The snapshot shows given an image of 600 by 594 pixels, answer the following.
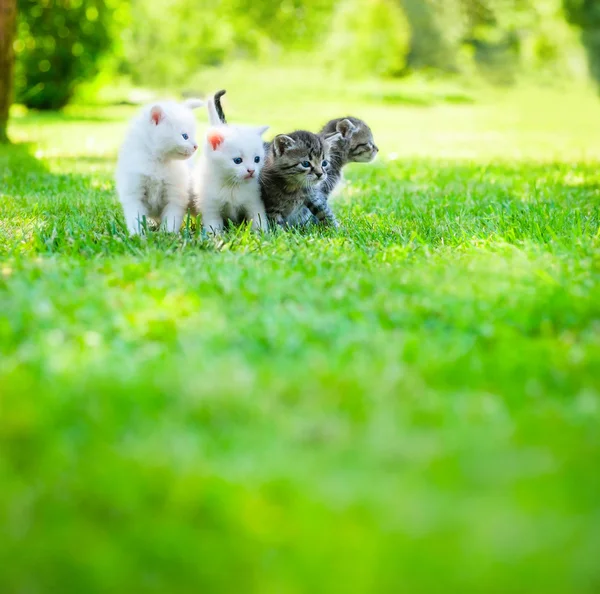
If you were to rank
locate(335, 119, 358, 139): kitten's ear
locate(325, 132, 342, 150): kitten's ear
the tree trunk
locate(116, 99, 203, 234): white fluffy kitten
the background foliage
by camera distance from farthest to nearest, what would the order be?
the background foliage → the tree trunk → locate(335, 119, 358, 139): kitten's ear → locate(325, 132, 342, 150): kitten's ear → locate(116, 99, 203, 234): white fluffy kitten

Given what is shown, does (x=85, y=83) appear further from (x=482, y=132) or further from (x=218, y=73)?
(x=218, y=73)

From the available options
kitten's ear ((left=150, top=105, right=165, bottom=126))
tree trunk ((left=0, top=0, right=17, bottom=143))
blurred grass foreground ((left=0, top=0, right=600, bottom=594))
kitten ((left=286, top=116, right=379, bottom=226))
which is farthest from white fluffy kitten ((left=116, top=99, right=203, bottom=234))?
tree trunk ((left=0, top=0, right=17, bottom=143))

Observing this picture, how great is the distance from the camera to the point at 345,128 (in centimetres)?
542

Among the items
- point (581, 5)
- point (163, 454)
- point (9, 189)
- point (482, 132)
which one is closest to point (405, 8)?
point (581, 5)

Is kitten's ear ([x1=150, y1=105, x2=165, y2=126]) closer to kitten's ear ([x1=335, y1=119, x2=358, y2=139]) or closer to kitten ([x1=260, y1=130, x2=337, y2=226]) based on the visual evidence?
kitten ([x1=260, y1=130, x2=337, y2=226])

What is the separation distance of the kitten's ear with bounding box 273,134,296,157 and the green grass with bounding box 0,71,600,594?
71cm

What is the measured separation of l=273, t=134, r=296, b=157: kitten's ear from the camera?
14.9ft

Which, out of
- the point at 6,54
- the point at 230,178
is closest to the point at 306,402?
the point at 230,178

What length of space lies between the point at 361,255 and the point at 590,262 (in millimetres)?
Answer: 1010

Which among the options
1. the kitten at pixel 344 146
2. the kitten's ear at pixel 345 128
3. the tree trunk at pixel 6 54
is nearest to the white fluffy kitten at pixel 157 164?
the kitten at pixel 344 146

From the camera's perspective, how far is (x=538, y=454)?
5.69 feet

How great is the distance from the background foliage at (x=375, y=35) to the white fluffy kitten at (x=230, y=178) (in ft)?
82.3

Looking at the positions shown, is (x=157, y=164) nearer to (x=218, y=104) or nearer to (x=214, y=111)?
(x=214, y=111)

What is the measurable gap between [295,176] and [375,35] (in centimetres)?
2990
